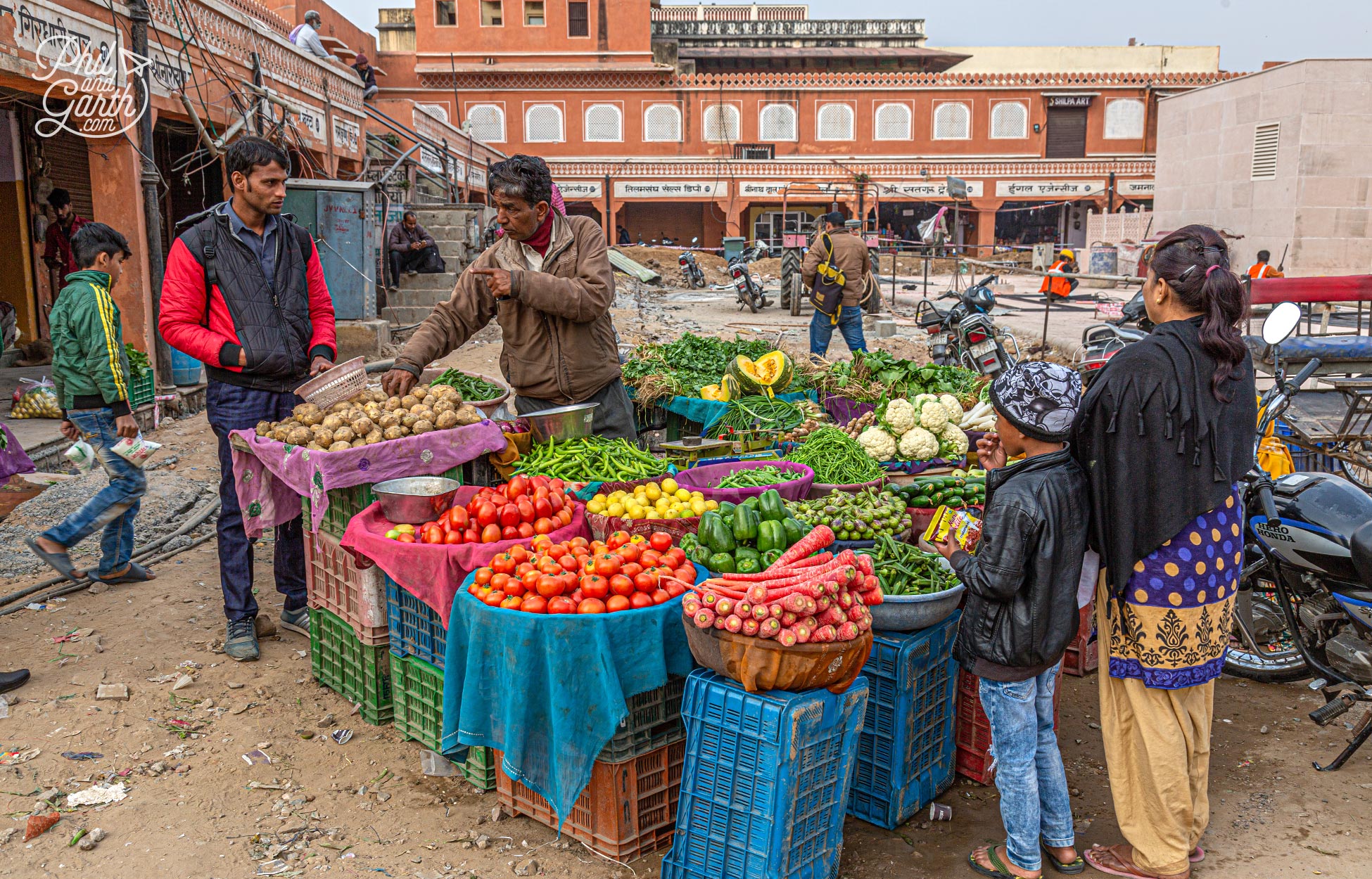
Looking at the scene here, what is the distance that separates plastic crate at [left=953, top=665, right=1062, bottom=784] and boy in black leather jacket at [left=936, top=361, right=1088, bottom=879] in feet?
1.97

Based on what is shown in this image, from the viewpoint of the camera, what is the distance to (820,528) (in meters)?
3.47

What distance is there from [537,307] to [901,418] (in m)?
2.36

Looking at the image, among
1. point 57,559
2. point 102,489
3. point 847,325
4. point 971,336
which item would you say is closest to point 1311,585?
point 971,336

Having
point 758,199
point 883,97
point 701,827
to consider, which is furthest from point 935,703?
point 883,97

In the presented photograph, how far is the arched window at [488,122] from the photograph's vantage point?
125 ft

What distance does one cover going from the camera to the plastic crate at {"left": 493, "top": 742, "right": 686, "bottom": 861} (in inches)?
124

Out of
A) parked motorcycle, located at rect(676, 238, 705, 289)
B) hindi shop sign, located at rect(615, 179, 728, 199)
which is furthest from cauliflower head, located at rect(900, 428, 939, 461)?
→ hindi shop sign, located at rect(615, 179, 728, 199)

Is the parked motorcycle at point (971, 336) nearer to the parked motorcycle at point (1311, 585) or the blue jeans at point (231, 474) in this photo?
the parked motorcycle at point (1311, 585)

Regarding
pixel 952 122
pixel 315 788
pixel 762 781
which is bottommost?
pixel 315 788

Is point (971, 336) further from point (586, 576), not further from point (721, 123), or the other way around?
point (721, 123)

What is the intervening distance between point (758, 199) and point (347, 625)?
35119 mm

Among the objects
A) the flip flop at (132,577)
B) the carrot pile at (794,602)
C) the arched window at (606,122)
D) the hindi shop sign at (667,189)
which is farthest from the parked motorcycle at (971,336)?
the arched window at (606,122)

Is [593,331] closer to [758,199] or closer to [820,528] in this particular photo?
[820,528]

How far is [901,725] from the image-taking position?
132 inches
